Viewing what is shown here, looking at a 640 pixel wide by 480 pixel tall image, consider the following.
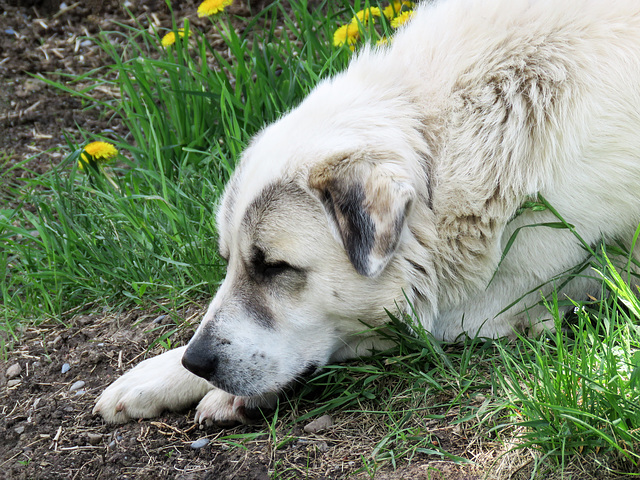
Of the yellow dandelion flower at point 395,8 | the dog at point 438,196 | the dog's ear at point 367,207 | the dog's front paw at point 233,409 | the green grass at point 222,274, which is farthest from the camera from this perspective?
the yellow dandelion flower at point 395,8

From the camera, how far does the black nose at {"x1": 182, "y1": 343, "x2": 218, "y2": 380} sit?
8.05ft

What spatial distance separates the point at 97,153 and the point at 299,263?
83.3 inches

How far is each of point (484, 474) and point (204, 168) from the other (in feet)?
8.65

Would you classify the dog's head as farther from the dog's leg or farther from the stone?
the stone

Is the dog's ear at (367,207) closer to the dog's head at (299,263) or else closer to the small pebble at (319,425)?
the dog's head at (299,263)

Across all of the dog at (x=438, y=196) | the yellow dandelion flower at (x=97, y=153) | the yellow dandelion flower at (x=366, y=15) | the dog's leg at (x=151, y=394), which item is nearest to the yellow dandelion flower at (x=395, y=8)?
the yellow dandelion flower at (x=366, y=15)

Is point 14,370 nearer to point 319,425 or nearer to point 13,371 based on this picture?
point 13,371

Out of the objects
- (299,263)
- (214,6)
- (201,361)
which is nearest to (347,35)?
(214,6)

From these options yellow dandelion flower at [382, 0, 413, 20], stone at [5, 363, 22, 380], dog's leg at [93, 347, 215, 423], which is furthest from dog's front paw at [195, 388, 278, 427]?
yellow dandelion flower at [382, 0, 413, 20]

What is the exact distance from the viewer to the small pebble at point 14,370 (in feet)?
10.3

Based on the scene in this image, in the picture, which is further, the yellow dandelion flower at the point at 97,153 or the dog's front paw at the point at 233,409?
the yellow dandelion flower at the point at 97,153

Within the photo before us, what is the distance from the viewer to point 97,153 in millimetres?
4016

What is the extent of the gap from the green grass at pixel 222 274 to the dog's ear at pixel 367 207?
0.39m

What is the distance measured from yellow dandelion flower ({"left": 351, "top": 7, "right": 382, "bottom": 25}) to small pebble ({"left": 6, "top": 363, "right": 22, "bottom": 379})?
255 cm
